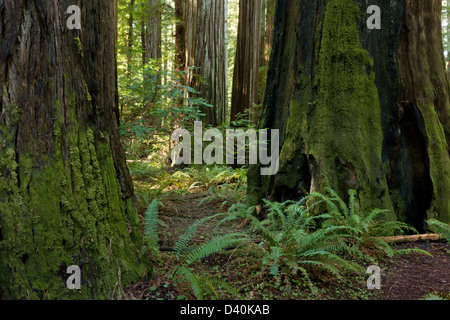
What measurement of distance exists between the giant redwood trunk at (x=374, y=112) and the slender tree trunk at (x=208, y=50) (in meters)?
4.90

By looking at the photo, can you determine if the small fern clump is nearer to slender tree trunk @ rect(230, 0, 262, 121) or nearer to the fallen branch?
the fallen branch

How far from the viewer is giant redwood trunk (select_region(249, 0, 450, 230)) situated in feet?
12.4

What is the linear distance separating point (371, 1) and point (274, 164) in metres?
2.39

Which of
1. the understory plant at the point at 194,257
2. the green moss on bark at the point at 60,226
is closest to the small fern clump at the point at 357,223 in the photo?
the understory plant at the point at 194,257

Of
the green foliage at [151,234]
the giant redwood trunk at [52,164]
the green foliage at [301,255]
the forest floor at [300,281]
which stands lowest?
the forest floor at [300,281]

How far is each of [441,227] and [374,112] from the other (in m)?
1.50

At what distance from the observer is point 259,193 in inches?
185

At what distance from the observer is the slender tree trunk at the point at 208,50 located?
8.70m

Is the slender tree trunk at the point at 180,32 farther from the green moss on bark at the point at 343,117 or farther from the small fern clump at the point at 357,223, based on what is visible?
the small fern clump at the point at 357,223

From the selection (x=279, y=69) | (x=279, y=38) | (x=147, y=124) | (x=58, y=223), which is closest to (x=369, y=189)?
(x=279, y=69)

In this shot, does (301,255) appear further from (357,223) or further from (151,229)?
(151,229)

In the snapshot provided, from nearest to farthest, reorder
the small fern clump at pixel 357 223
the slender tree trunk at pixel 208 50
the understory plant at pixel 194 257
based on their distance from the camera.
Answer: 1. the understory plant at pixel 194 257
2. the small fern clump at pixel 357 223
3. the slender tree trunk at pixel 208 50

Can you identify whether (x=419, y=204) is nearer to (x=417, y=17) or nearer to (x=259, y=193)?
(x=259, y=193)

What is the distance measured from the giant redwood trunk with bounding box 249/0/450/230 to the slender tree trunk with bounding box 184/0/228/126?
490 cm
